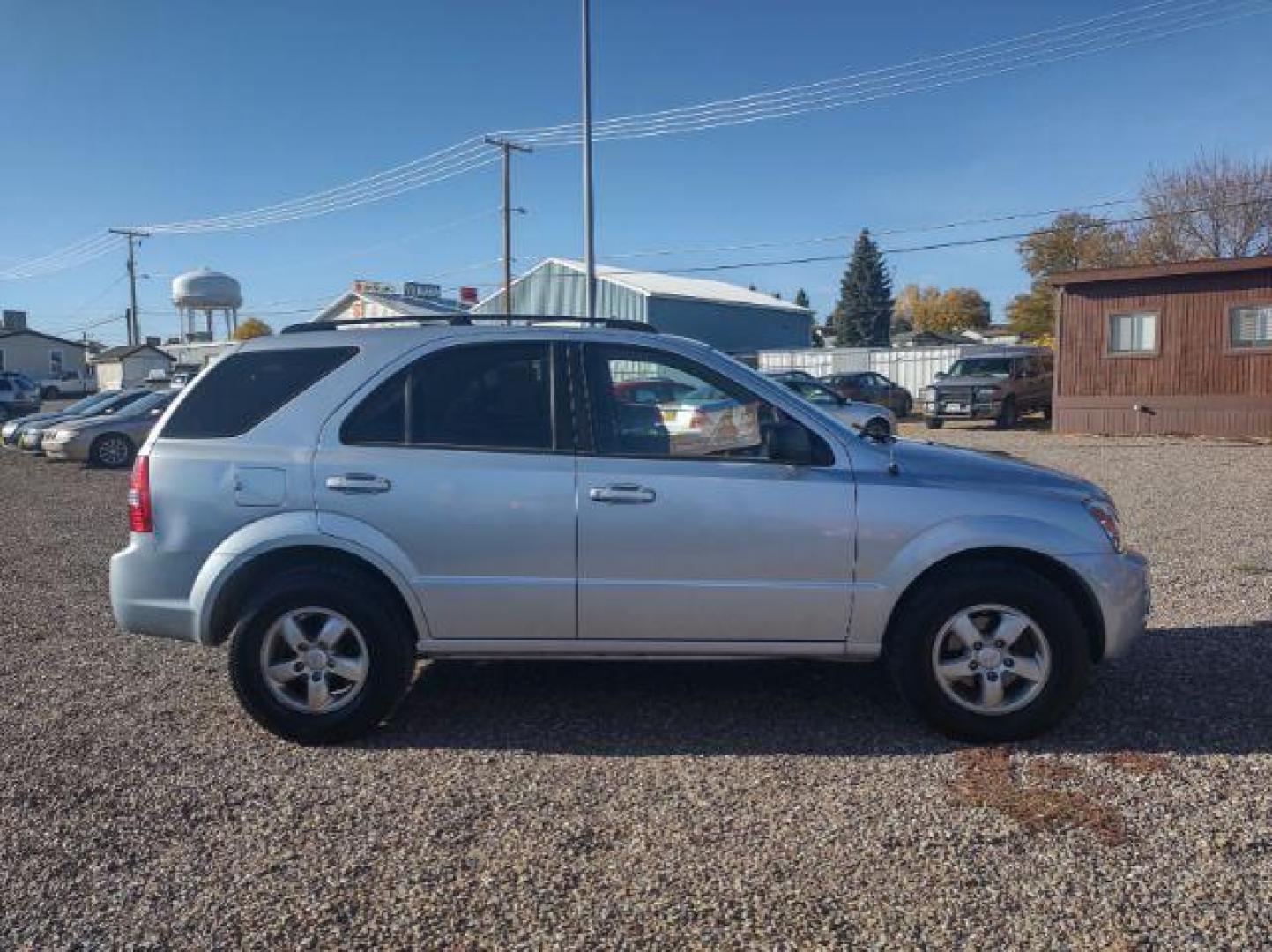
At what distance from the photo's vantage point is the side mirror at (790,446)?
167 inches

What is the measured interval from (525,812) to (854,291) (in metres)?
70.6

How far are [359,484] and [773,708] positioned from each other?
2.21 m

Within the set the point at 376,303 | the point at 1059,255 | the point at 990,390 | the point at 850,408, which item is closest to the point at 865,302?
the point at 1059,255

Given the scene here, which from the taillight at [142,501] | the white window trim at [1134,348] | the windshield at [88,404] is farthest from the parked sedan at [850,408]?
the windshield at [88,404]

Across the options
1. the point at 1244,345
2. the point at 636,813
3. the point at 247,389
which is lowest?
the point at 636,813


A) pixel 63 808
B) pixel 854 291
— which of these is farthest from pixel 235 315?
pixel 63 808

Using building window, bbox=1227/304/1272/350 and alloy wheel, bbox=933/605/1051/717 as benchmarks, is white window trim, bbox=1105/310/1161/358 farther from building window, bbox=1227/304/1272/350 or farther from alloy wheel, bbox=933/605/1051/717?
alloy wheel, bbox=933/605/1051/717

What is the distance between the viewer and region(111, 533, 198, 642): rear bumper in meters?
4.36

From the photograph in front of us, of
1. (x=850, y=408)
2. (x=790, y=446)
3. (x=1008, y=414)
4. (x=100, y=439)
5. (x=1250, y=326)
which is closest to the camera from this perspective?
(x=790, y=446)

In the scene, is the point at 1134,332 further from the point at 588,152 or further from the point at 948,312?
the point at 948,312

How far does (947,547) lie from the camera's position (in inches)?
167

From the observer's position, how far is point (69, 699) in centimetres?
506

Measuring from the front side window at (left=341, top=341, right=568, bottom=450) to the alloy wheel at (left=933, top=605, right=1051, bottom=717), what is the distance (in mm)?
1893

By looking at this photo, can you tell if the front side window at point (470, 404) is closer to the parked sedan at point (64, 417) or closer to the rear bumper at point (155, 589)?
the rear bumper at point (155, 589)
